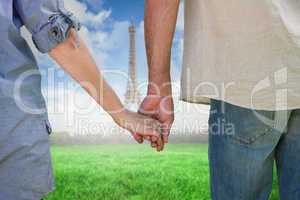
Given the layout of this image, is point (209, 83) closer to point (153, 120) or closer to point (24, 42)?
point (153, 120)

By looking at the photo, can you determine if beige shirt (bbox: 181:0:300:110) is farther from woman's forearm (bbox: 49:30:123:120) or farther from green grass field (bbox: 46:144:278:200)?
green grass field (bbox: 46:144:278:200)

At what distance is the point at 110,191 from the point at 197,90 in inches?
119

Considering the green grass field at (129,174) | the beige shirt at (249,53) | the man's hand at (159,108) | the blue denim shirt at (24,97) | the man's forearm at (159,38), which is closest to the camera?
the blue denim shirt at (24,97)

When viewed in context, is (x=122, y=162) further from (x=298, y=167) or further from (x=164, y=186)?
(x=298, y=167)

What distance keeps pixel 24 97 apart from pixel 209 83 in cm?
40

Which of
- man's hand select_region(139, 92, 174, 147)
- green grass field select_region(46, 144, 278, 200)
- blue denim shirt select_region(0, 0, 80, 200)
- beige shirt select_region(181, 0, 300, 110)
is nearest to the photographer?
blue denim shirt select_region(0, 0, 80, 200)

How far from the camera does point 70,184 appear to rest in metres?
4.09

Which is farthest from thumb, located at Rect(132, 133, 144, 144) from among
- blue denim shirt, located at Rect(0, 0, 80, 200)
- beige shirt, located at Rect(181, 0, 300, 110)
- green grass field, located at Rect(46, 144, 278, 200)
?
green grass field, located at Rect(46, 144, 278, 200)

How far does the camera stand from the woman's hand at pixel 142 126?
1.10 metres

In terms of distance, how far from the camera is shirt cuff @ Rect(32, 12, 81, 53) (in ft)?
2.51

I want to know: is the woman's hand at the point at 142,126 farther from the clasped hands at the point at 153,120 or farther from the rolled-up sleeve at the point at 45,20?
the rolled-up sleeve at the point at 45,20

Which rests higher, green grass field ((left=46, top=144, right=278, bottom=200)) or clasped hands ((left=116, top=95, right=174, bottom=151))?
clasped hands ((left=116, top=95, right=174, bottom=151))

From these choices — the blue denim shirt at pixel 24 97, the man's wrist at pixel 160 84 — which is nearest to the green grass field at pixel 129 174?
the man's wrist at pixel 160 84

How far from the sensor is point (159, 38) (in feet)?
3.61
